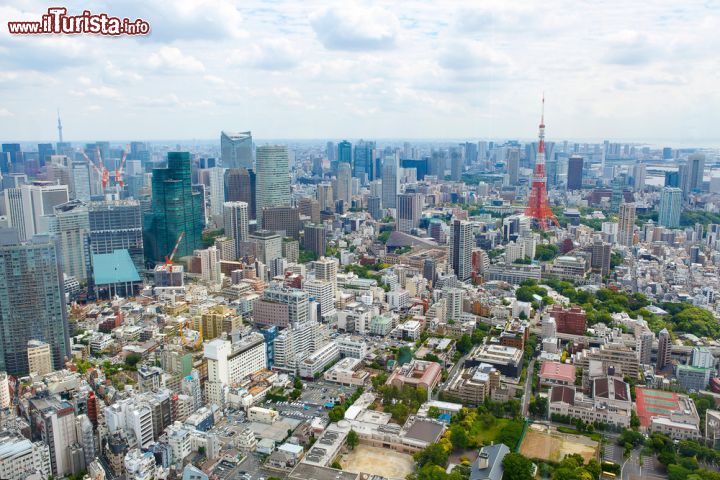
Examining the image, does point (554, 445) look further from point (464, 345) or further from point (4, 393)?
point (4, 393)

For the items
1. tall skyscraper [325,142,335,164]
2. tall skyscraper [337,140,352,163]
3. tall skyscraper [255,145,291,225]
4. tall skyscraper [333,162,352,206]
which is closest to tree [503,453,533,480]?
tall skyscraper [255,145,291,225]

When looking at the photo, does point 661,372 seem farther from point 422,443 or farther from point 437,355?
point 422,443

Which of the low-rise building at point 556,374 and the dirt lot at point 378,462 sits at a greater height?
the low-rise building at point 556,374

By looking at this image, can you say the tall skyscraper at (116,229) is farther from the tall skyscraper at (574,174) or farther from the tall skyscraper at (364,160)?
the tall skyscraper at (574,174)

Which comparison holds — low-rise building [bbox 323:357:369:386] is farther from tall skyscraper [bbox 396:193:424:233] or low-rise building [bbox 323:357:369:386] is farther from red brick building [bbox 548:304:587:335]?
tall skyscraper [bbox 396:193:424:233]

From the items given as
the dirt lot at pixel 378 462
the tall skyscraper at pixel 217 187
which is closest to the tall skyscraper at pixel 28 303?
the dirt lot at pixel 378 462

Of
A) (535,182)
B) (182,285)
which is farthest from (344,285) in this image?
(535,182)
